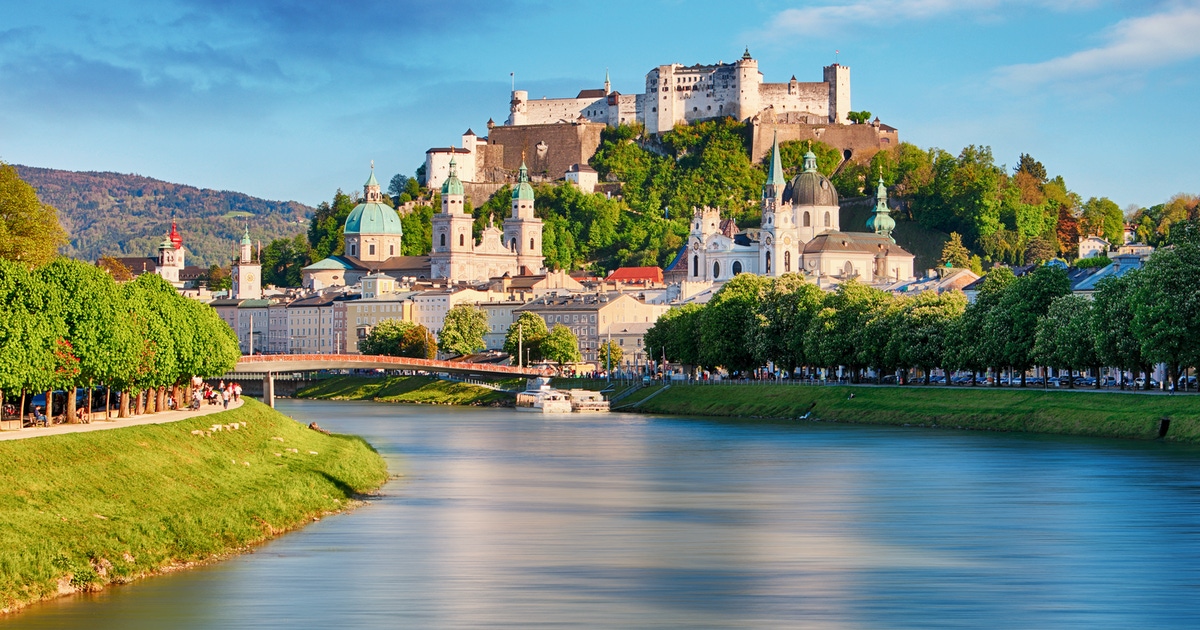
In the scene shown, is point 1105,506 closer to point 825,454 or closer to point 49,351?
point 825,454

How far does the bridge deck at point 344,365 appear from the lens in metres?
82.6

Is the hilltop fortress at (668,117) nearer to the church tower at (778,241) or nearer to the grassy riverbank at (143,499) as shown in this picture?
the church tower at (778,241)

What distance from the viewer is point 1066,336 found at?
65.2m

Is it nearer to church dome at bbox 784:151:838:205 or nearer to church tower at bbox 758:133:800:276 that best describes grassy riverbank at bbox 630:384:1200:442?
church tower at bbox 758:133:800:276

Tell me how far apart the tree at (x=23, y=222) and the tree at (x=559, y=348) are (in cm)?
6087

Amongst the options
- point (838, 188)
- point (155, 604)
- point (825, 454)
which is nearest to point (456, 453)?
point (825, 454)

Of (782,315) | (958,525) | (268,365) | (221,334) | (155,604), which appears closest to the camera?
(155,604)

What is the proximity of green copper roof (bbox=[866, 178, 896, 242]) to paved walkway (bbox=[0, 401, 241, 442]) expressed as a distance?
113m

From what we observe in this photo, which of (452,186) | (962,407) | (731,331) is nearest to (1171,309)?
(962,407)

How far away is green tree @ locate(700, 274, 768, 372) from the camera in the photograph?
91500 millimetres

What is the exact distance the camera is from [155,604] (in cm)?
2498

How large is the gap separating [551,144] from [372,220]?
66.2 feet

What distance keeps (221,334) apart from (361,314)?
3714 inches

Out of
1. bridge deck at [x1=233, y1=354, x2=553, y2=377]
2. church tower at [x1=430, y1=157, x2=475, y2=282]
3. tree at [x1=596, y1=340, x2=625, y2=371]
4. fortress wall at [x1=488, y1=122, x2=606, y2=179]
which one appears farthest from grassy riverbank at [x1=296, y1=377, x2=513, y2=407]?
fortress wall at [x1=488, y1=122, x2=606, y2=179]
